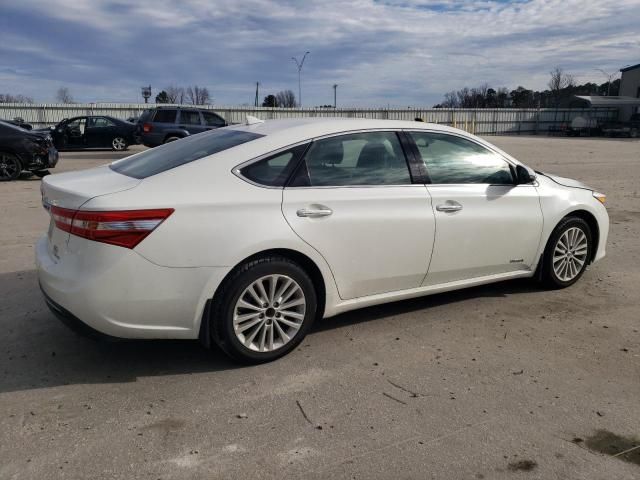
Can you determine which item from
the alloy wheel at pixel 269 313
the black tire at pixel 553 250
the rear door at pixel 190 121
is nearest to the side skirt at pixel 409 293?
the black tire at pixel 553 250

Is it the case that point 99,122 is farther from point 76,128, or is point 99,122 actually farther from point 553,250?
point 553,250

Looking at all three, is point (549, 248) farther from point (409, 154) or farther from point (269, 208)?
point (269, 208)

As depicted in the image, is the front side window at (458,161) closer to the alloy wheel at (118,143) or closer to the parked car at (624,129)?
the alloy wheel at (118,143)

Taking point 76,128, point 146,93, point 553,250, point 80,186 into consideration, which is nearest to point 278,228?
point 80,186

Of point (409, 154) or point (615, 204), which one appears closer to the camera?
point (409, 154)

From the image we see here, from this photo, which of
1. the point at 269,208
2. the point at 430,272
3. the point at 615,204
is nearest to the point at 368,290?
the point at 430,272

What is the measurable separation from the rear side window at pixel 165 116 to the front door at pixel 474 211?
16.7 m

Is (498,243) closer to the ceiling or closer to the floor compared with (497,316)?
closer to the ceiling

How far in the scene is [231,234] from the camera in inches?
136

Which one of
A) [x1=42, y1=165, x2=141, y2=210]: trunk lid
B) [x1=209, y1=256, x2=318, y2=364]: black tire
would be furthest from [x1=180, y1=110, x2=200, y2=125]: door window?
[x1=209, y1=256, x2=318, y2=364]: black tire

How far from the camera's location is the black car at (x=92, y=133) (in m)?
23.2

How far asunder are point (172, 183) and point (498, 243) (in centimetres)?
268

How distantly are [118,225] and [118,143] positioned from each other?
22.0 m

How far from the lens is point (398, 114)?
5431cm
